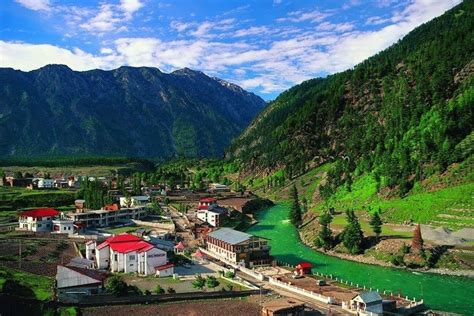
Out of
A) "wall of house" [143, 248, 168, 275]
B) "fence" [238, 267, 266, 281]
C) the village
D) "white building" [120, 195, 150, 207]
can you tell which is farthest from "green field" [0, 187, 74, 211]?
"fence" [238, 267, 266, 281]

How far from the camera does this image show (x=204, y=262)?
259 ft

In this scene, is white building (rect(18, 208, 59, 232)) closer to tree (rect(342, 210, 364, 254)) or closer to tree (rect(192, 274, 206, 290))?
tree (rect(192, 274, 206, 290))

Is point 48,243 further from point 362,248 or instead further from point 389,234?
point 389,234

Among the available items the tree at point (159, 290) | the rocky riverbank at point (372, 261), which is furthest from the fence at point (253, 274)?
the rocky riverbank at point (372, 261)

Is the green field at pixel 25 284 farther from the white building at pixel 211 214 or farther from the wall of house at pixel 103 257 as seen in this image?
the white building at pixel 211 214

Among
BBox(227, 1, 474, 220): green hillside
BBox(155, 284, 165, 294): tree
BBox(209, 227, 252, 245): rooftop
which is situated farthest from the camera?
BBox(227, 1, 474, 220): green hillside

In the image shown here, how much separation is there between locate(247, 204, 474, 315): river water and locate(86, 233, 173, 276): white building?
25.1 meters

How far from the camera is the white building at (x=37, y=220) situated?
96.4m

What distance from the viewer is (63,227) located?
314 feet

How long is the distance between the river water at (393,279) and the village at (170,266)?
329cm

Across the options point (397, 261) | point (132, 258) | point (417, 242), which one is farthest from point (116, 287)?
point (417, 242)

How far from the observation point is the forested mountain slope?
114688 millimetres

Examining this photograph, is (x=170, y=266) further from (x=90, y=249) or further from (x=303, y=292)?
(x=303, y=292)

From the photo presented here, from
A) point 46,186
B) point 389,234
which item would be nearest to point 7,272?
point 389,234
